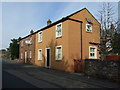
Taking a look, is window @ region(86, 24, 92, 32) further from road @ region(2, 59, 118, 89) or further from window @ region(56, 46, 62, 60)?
road @ region(2, 59, 118, 89)

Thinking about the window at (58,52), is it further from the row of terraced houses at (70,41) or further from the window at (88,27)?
the window at (88,27)

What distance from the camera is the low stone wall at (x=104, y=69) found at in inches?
421

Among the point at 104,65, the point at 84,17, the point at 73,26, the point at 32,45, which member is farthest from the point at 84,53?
the point at 32,45

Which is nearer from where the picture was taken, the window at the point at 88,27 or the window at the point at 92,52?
the window at the point at 92,52

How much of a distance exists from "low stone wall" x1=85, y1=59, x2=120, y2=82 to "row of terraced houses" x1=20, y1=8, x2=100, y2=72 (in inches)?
128

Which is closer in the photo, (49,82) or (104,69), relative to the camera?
(49,82)

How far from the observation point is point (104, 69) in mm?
11648

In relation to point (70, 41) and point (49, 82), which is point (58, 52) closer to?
point (70, 41)

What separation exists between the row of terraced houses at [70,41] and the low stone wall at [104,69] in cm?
324

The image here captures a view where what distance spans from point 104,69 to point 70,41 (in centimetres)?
561

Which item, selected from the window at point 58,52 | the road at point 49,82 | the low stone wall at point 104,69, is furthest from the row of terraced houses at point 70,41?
the road at point 49,82

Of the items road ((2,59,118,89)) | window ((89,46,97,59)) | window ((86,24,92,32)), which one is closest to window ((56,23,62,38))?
window ((86,24,92,32))

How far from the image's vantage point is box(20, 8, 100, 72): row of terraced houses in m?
16.3

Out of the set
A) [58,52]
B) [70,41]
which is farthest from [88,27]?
[58,52]
